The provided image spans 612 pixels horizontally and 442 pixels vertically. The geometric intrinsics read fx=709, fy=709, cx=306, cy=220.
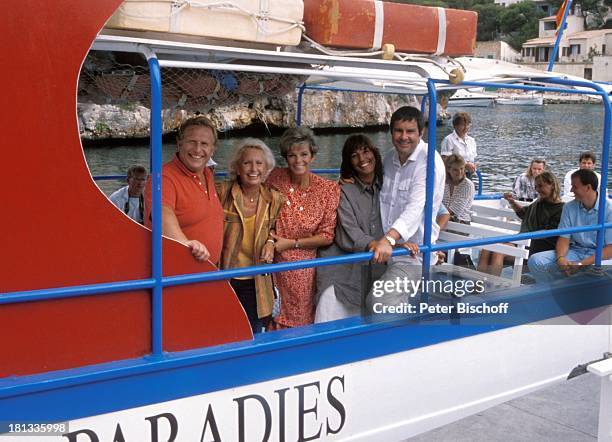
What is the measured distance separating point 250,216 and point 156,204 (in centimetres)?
89

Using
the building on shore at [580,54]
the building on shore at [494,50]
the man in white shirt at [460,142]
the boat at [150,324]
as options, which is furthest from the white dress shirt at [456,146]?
the building on shore at [494,50]

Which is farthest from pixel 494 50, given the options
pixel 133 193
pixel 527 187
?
pixel 133 193

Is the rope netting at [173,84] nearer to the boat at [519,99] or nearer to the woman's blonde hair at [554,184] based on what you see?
the woman's blonde hair at [554,184]

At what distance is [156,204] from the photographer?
3057 mm

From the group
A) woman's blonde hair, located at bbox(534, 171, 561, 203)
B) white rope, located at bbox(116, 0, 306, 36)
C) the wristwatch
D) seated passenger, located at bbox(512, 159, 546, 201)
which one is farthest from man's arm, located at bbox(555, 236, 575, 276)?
seated passenger, located at bbox(512, 159, 546, 201)

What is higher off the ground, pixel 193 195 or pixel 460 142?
pixel 460 142

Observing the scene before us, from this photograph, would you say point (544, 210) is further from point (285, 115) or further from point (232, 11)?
point (285, 115)

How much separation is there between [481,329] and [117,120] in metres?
25.6

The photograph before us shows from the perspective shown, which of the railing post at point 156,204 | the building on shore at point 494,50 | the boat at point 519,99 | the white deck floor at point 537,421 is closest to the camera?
the railing post at point 156,204

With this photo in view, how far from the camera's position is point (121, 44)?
305cm

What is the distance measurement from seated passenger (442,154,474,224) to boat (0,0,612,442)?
2.26 metres

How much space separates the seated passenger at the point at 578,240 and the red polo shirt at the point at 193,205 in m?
2.48

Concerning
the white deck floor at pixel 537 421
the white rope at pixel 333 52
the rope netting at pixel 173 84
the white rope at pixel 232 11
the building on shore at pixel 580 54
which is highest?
the building on shore at pixel 580 54

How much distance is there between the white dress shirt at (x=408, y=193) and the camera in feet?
12.9
